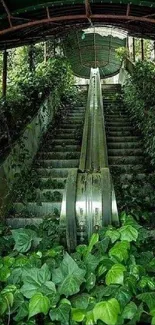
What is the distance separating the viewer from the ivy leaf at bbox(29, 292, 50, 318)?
2.38 m

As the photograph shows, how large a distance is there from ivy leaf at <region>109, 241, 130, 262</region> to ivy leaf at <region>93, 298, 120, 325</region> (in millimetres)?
583

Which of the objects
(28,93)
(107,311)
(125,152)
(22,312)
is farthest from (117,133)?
(107,311)

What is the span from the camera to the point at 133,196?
5.68 metres

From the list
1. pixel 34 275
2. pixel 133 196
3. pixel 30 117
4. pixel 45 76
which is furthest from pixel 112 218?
pixel 45 76

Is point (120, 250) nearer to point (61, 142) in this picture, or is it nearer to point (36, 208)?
point (36, 208)

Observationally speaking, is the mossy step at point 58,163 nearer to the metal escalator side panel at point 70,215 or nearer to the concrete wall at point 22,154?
the concrete wall at point 22,154

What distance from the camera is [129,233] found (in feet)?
10.0

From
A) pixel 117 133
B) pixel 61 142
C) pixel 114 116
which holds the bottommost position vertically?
pixel 61 142

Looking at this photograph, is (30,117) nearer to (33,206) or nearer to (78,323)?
(33,206)

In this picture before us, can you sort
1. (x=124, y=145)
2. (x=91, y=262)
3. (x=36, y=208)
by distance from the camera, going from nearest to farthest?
(x=91, y=262) → (x=36, y=208) → (x=124, y=145)

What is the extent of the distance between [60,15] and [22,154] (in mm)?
2342

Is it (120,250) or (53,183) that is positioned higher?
(53,183)

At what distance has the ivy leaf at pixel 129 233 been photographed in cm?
303

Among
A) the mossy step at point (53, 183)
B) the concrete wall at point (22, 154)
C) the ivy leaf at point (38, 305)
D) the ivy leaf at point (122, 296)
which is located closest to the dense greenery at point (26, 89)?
the concrete wall at point (22, 154)
